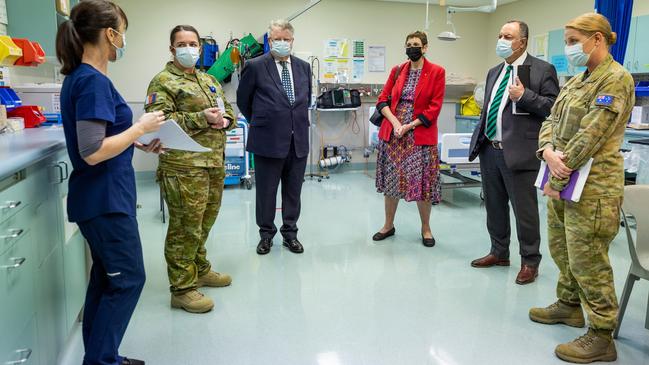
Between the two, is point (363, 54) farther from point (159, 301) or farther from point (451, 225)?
point (159, 301)

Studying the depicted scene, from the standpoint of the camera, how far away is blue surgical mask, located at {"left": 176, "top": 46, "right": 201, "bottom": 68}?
244cm

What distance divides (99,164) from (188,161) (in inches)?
34.5

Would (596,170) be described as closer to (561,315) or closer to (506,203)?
(561,315)

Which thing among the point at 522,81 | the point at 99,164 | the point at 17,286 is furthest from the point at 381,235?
the point at 17,286

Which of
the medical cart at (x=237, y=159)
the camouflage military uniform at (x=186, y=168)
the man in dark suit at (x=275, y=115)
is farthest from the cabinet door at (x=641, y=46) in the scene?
the camouflage military uniform at (x=186, y=168)

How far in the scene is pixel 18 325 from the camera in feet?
4.92

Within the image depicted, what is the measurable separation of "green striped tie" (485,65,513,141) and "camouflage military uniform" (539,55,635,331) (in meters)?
0.80

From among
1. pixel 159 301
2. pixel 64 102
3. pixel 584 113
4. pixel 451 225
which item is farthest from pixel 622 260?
Answer: pixel 64 102

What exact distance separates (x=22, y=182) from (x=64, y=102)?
12.1 inches

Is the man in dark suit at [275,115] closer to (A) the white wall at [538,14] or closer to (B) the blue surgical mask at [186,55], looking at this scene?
(B) the blue surgical mask at [186,55]

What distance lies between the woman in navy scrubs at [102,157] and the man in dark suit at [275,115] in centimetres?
166

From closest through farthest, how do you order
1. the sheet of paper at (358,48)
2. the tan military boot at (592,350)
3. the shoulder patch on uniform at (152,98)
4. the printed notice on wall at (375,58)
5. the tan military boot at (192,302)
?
the tan military boot at (592,350), the shoulder patch on uniform at (152,98), the tan military boot at (192,302), the sheet of paper at (358,48), the printed notice on wall at (375,58)

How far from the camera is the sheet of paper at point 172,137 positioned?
1.87 m

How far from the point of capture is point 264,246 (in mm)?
3555
